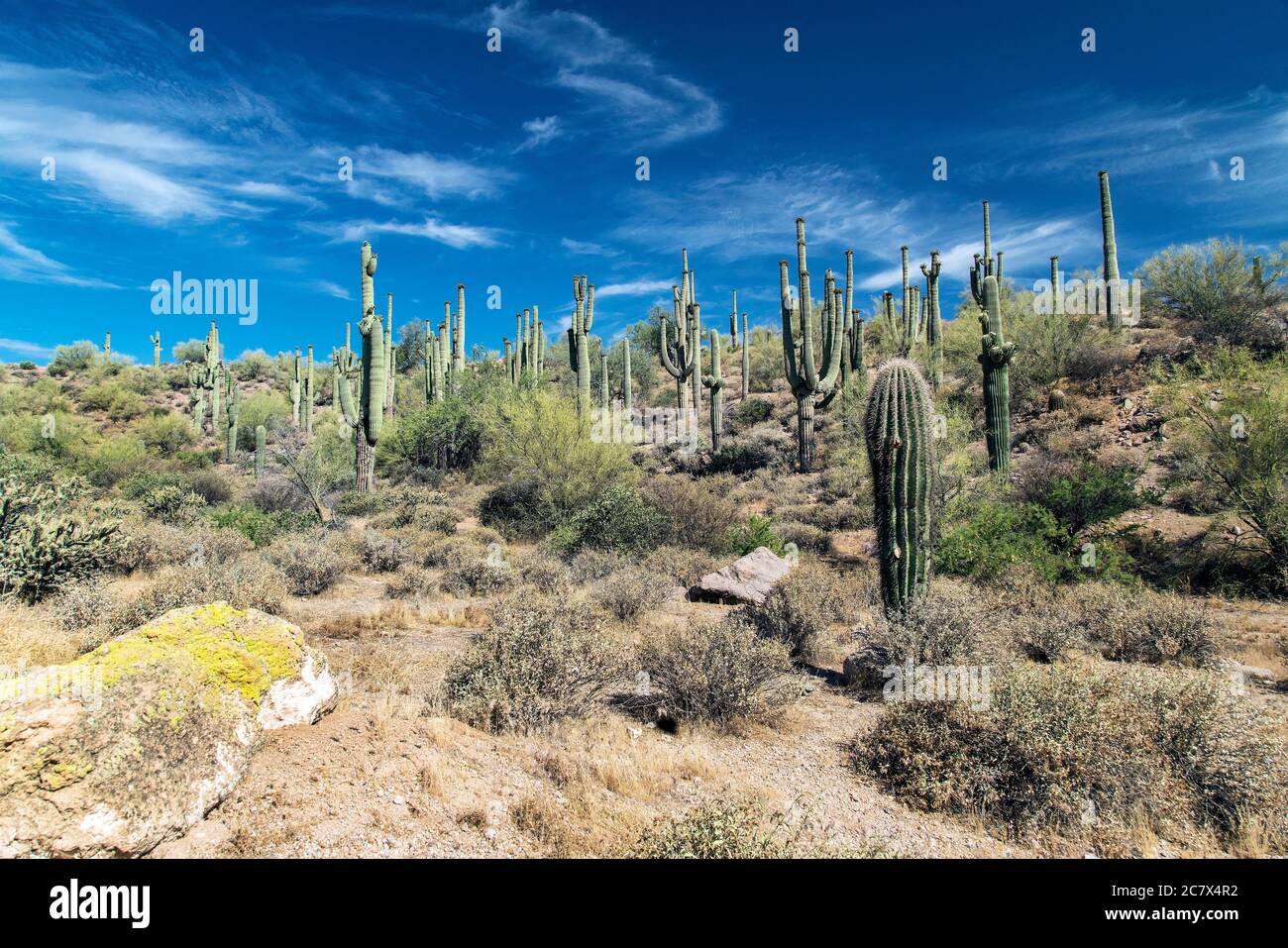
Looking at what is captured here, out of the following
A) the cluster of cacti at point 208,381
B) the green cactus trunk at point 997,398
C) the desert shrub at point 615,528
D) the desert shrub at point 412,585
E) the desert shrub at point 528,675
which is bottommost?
the desert shrub at point 528,675

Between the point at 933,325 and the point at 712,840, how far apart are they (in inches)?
1090

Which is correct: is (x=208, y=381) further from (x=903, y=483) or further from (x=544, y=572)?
(x=903, y=483)

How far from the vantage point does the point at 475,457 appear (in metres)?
25.8

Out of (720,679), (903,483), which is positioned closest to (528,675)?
(720,679)

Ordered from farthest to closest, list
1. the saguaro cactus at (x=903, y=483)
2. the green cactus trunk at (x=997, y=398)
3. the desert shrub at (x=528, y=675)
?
the green cactus trunk at (x=997, y=398) → the saguaro cactus at (x=903, y=483) → the desert shrub at (x=528, y=675)

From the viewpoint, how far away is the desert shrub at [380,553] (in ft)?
43.0

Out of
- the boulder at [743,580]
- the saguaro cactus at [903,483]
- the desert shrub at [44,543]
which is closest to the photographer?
the desert shrub at [44,543]

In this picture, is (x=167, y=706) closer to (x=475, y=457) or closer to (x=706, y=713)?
(x=706, y=713)

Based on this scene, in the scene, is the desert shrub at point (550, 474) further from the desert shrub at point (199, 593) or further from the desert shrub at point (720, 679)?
the desert shrub at point (720, 679)

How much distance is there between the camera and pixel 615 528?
48.7ft

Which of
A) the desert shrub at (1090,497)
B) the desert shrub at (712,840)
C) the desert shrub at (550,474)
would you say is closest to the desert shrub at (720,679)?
the desert shrub at (712,840)

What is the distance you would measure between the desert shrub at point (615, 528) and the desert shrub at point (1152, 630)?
837 centimetres

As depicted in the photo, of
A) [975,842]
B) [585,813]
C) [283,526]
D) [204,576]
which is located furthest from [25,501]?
[975,842]

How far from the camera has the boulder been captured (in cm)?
1102
